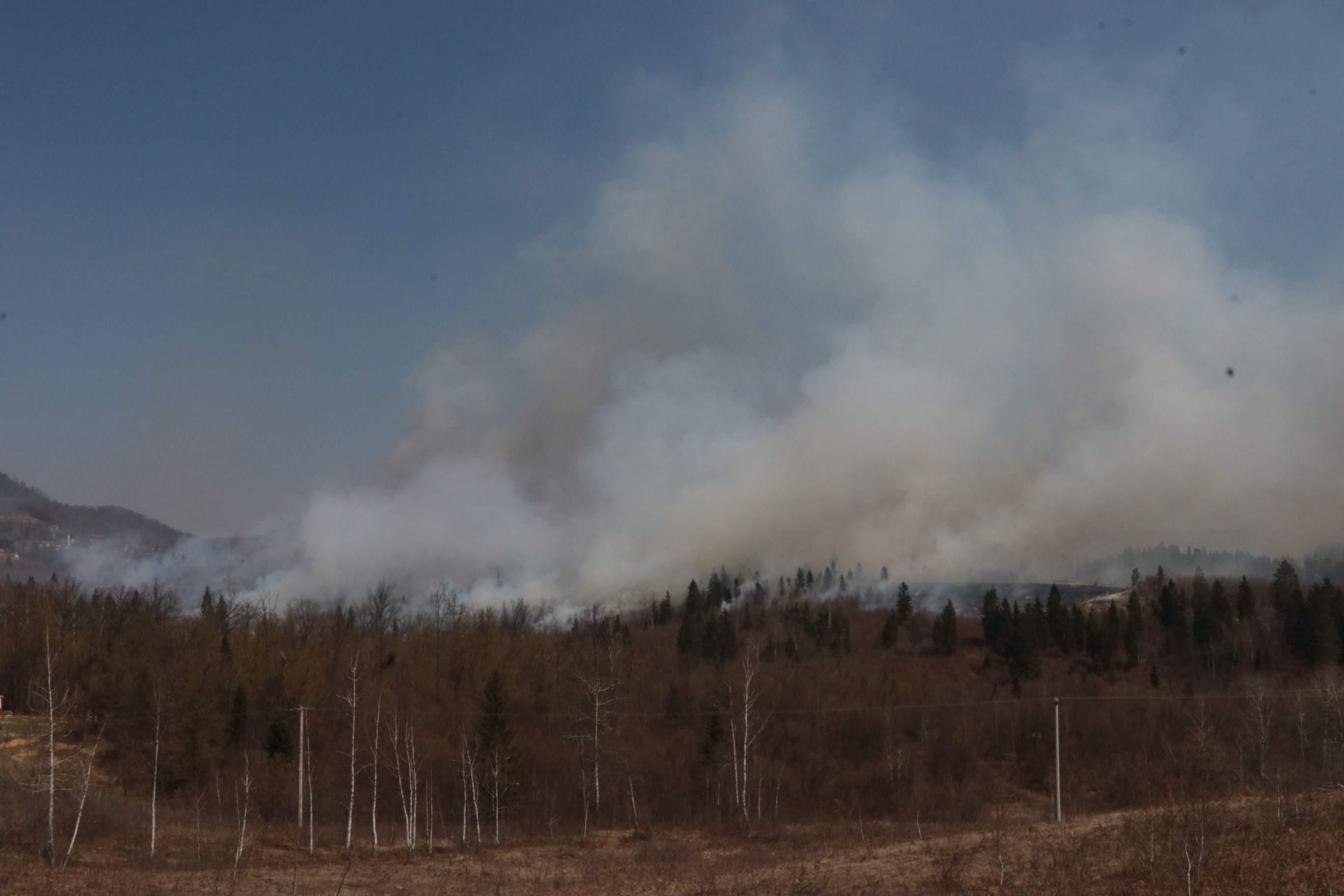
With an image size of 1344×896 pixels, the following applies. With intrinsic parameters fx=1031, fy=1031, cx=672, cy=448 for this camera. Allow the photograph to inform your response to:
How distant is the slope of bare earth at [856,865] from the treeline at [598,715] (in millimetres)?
3467

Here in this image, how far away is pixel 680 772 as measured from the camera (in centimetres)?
9594

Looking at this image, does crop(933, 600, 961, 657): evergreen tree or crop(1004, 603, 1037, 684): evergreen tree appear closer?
crop(1004, 603, 1037, 684): evergreen tree

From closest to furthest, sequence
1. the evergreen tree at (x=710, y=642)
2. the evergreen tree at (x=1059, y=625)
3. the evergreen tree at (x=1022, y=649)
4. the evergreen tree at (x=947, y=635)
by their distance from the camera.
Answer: the evergreen tree at (x=1022, y=649) < the evergreen tree at (x=710, y=642) < the evergreen tree at (x=1059, y=625) < the evergreen tree at (x=947, y=635)

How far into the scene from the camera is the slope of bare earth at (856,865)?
3039 cm

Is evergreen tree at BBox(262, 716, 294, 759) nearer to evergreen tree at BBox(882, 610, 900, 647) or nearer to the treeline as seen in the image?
the treeline

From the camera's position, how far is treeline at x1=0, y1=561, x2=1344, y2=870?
75.4 m

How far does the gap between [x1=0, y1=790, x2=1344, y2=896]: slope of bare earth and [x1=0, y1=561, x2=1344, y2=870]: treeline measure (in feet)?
11.4

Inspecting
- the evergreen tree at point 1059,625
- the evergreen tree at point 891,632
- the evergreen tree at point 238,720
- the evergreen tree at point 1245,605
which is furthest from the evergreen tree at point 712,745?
the evergreen tree at point 1245,605

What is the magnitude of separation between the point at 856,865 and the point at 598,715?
1258 inches

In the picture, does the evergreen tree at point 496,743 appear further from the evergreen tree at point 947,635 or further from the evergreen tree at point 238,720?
the evergreen tree at point 947,635

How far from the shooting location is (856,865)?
41.3 m

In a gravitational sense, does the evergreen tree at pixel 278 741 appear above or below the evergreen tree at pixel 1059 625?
below

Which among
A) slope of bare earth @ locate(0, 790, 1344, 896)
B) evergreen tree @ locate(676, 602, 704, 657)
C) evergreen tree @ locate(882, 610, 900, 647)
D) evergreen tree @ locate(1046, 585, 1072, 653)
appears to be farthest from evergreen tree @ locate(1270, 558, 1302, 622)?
slope of bare earth @ locate(0, 790, 1344, 896)

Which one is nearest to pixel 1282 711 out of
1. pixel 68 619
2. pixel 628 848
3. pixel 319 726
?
pixel 628 848
